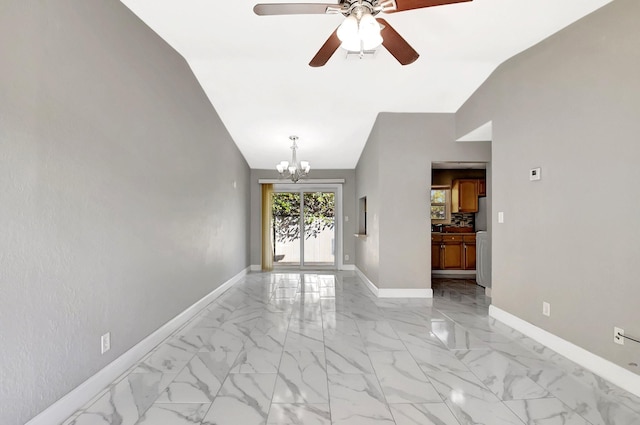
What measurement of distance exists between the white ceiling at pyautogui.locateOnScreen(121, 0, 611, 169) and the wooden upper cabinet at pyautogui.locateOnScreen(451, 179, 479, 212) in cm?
225

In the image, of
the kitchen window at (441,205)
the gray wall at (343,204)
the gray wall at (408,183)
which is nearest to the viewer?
the gray wall at (408,183)

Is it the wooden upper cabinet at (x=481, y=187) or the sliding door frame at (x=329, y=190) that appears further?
the sliding door frame at (x=329, y=190)

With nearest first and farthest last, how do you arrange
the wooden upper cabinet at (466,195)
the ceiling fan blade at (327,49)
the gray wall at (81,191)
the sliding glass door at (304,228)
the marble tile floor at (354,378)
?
the gray wall at (81,191) → the marble tile floor at (354,378) → the ceiling fan blade at (327,49) → the wooden upper cabinet at (466,195) → the sliding glass door at (304,228)

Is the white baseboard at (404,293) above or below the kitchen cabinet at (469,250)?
below

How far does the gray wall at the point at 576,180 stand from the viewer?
93.0 inches

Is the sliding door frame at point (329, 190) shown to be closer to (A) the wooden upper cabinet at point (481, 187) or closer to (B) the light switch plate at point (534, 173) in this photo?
(A) the wooden upper cabinet at point (481, 187)

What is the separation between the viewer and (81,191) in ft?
7.03

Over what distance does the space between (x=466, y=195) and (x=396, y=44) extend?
5.10 metres

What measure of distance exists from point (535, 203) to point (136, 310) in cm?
372

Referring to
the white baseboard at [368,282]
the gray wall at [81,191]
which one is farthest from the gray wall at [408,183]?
the gray wall at [81,191]

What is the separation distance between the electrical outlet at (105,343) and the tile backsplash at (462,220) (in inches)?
254

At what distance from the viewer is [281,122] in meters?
5.34

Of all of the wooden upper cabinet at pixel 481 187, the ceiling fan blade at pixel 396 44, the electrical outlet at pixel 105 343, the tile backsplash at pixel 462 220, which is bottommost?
the electrical outlet at pixel 105 343

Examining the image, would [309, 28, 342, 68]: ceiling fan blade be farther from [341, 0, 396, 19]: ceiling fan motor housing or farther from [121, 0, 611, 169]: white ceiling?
[121, 0, 611, 169]: white ceiling
